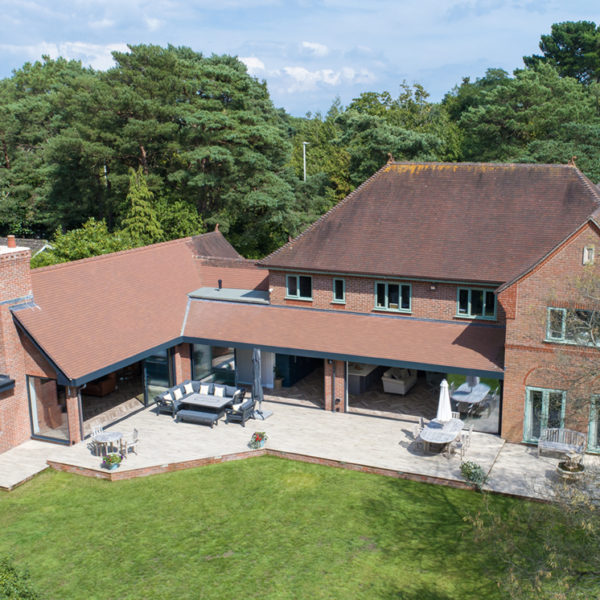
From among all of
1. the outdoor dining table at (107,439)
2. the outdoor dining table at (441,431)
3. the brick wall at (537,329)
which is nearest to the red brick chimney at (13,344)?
the outdoor dining table at (107,439)

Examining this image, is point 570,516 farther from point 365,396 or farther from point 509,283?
point 365,396

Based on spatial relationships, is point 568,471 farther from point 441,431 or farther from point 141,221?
Result: point 141,221

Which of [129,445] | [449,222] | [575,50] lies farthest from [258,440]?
[575,50]

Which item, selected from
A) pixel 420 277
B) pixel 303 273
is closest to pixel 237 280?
pixel 303 273

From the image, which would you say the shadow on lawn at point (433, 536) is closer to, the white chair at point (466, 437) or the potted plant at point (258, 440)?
the white chair at point (466, 437)

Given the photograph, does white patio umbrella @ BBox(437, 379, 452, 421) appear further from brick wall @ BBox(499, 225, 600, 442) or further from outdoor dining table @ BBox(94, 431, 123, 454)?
outdoor dining table @ BBox(94, 431, 123, 454)
